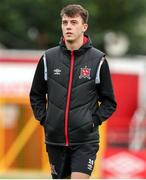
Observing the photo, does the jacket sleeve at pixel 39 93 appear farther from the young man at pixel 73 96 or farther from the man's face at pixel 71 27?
the man's face at pixel 71 27

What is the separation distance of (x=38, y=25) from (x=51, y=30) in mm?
608

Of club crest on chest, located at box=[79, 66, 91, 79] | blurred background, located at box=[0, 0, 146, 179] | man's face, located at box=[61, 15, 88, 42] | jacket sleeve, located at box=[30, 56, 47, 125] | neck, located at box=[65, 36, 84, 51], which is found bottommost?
blurred background, located at box=[0, 0, 146, 179]

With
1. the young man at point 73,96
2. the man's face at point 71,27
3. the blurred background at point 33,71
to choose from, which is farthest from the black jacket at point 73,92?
the blurred background at point 33,71

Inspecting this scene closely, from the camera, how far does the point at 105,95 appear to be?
9.29 metres

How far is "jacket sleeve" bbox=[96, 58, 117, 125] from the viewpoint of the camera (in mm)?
9211

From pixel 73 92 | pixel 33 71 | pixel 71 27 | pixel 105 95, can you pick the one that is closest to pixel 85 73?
pixel 73 92

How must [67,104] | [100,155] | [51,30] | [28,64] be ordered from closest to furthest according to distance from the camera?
[67,104] < [100,155] < [28,64] < [51,30]

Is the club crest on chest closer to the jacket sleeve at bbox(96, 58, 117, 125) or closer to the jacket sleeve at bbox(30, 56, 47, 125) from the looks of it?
the jacket sleeve at bbox(96, 58, 117, 125)

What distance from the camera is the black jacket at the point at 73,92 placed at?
357 inches

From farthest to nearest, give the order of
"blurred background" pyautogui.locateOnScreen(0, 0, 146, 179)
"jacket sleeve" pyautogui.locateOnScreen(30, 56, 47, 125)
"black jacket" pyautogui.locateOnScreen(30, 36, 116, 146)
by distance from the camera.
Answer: "blurred background" pyautogui.locateOnScreen(0, 0, 146, 179)
"jacket sleeve" pyautogui.locateOnScreen(30, 56, 47, 125)
"black jacket" pyautogui.locateOnScreen(30, 36, 116, 146)

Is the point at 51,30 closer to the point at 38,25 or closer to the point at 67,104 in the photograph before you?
the point at 38,25

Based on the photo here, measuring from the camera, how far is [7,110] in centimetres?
2036

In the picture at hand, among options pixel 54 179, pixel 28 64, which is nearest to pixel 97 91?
pixel 54 179

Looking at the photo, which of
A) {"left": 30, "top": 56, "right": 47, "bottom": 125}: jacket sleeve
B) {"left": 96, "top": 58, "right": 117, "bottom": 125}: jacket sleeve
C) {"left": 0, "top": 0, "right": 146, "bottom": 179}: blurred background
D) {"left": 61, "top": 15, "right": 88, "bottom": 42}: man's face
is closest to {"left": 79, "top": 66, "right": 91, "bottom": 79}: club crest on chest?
{"left": 96, "top": 58, "right": 117, "bottom": 125}: jacket sleeve
